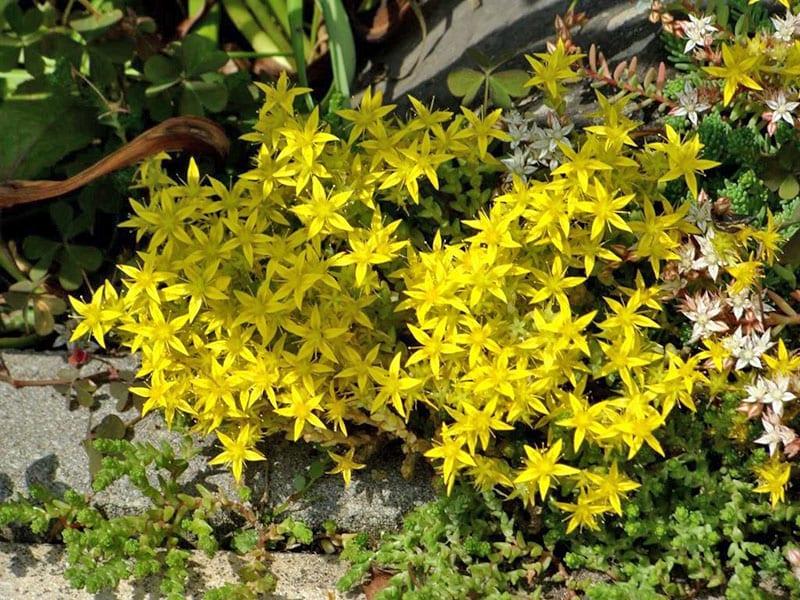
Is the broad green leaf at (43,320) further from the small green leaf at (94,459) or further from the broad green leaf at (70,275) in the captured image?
the small green leaf at (94,459)

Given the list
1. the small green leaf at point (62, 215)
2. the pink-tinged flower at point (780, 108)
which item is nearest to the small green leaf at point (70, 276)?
the small green leaf at point (62, 215)

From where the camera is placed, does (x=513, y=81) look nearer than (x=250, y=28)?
Yes

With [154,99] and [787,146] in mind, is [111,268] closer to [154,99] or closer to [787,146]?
[154,99]

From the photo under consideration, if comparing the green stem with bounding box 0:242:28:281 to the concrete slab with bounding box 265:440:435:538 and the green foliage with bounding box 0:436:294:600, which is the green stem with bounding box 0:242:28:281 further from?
the concrete slab with bounding box 265:440:435:538

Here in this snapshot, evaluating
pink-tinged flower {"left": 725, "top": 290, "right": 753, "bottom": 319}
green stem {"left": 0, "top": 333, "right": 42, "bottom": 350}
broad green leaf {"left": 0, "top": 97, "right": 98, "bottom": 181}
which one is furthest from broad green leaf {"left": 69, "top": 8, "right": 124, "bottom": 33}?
pink-tinged flower {"left": 725, "top": 290, "right": 753, "bottom": 319}

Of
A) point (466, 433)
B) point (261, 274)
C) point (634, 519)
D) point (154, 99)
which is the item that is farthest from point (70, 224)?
point (634, 519)

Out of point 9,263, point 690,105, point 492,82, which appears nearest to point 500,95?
point 492,82

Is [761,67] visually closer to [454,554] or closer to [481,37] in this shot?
[481,37]
